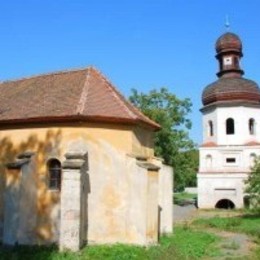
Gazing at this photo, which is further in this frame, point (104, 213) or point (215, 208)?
point (215, 208)

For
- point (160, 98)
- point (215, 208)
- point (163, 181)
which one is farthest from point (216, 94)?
point (163, 181)

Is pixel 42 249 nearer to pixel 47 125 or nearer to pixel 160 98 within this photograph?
pixel 47 125

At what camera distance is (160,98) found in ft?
146

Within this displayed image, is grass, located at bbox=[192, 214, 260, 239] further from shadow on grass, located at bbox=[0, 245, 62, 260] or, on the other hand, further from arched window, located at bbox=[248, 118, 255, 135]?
shadow on grass, located at bbox=[0, 245, 62, 260]

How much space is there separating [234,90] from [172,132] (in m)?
7.03

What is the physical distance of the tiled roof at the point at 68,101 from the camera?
1881 centimetres

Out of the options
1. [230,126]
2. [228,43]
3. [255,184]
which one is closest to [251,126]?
[230,126]

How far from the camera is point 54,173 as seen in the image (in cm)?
1888

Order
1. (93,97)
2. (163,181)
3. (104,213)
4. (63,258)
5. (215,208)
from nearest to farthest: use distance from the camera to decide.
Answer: (63,258) → (104,213) → (93,97) → (163,181) → (215,208)

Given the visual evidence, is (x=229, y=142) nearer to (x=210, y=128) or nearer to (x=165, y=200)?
(x=210, y=128)

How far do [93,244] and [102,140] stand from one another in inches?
170

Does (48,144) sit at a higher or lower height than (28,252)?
higher

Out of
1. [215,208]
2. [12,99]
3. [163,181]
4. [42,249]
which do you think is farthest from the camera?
[215,208]

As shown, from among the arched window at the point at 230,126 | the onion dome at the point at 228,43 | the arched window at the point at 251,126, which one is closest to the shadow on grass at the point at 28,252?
the arched window at the point at 230,126
